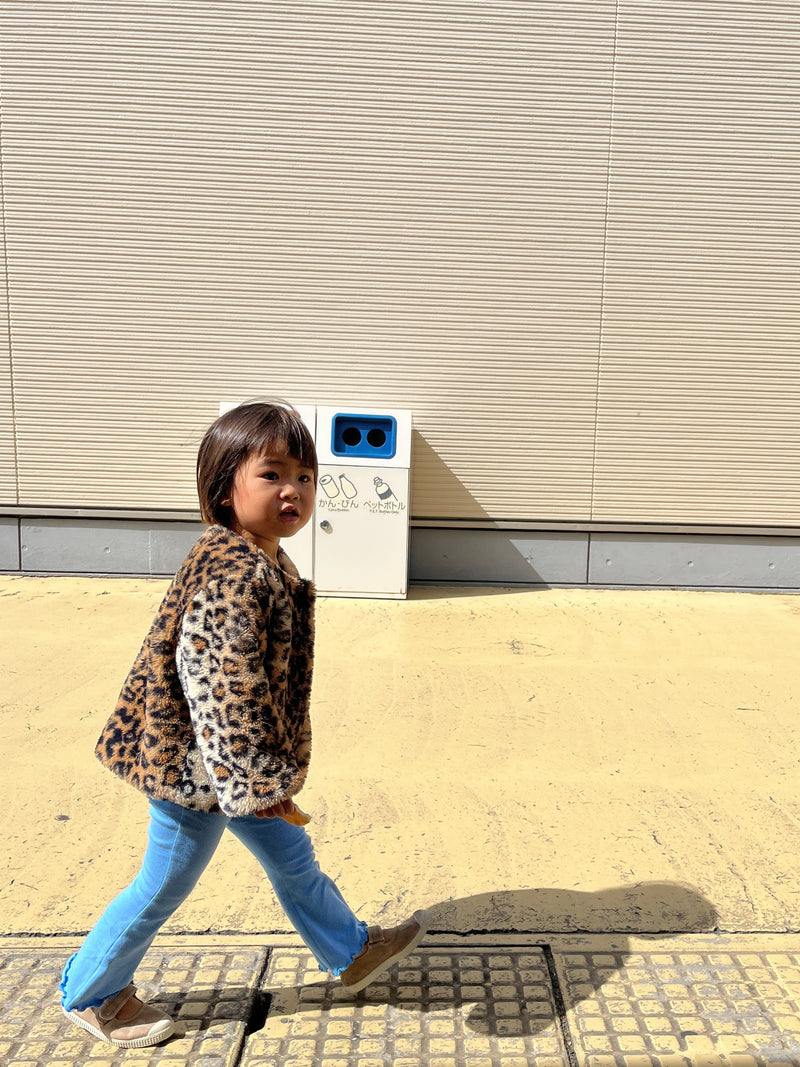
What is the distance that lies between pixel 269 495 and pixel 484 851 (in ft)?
5.28

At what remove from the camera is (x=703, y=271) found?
654 cm

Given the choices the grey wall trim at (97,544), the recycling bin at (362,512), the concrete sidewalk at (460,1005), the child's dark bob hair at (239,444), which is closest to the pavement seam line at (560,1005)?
the concrete sidewalk at (460,1005)

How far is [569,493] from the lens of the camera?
6.68m

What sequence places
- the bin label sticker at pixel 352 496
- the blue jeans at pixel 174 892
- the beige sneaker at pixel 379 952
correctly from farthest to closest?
the bin label sticker at pixel 352 496 → the beige sneaker at pixel 379 952 → the blue jeans at pixel 174 892

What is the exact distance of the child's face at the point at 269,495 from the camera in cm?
205

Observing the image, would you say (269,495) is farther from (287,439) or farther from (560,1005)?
(560,1005)

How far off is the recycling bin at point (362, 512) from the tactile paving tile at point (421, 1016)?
3.88 metres

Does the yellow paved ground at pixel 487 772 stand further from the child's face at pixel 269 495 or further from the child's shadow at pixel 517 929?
the child's face at pixel 269 495

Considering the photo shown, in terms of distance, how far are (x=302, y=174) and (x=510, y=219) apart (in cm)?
144

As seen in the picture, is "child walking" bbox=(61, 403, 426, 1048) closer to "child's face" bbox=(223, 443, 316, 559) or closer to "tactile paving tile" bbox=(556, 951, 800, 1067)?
"child's face" bbox=(223, 443, 316, 559)

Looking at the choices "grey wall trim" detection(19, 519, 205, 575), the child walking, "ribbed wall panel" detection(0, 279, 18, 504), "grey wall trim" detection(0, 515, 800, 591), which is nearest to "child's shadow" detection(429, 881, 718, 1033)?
the child walking

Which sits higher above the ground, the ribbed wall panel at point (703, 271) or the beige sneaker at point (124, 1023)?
the ribbed wall panel at point (703, 271)

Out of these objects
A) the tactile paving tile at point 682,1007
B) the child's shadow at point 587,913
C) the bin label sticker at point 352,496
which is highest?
the bin label sticker at point 352,496

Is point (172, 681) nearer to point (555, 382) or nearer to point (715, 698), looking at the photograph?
point (715, 698)
